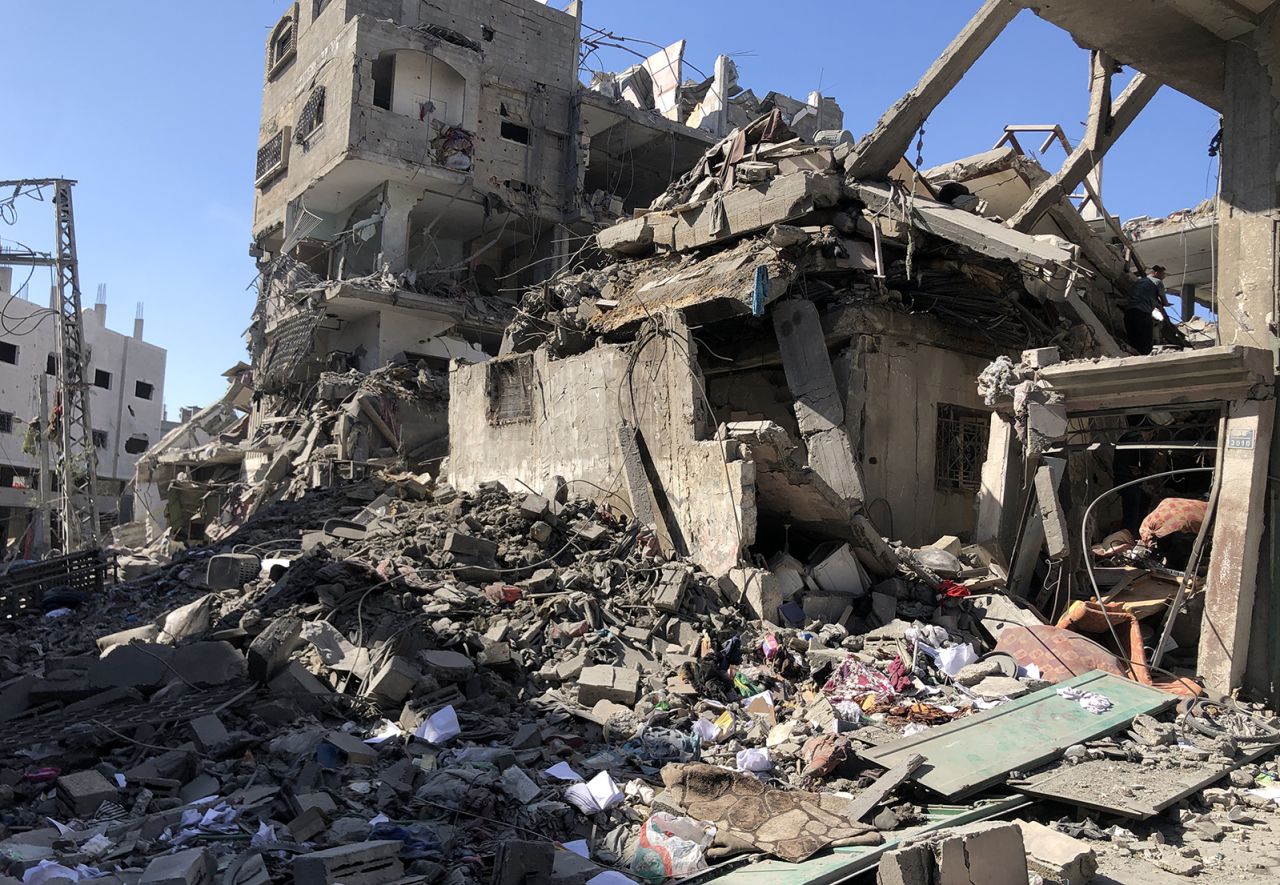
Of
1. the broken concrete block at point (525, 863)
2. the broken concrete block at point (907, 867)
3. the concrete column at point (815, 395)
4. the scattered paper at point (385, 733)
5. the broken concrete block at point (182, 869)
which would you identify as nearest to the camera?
the broken concrete block at point (182, 869)

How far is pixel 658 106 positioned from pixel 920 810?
82.8 feet

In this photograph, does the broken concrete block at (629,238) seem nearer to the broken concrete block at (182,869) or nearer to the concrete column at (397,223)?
→ the broken concrete block at (182,869)

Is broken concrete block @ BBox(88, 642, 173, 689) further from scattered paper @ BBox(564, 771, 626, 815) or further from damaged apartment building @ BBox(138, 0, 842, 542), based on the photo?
damaged apartment building @ BBox(138, 0, 842, 542)

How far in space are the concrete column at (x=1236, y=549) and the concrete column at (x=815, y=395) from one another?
10.8 ft

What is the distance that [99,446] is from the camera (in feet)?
129

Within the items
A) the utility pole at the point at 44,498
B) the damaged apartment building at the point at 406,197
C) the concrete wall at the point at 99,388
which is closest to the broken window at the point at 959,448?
the damaged apartment building at the point at 406,197

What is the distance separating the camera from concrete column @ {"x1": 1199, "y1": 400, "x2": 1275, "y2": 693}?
688 cm

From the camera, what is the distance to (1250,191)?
783 cm

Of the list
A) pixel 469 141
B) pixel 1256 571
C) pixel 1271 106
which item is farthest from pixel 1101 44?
pixel 469 141

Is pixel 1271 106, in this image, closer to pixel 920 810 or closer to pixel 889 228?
pixel 889 228

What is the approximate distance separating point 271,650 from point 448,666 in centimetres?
128

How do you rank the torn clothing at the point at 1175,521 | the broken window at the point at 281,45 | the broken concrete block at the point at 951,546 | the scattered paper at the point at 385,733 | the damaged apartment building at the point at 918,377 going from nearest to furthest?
the scattered paper at the point at 385,733
the damaged apartment building at the point at 918,377
the torn clothing at the point at 1175,521
the broken concrete block at the point at 951,546
the broken window at the point at 281,45

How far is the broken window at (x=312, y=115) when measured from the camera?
2250 cm

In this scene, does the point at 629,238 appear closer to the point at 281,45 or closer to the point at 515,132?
the point at 515,132
